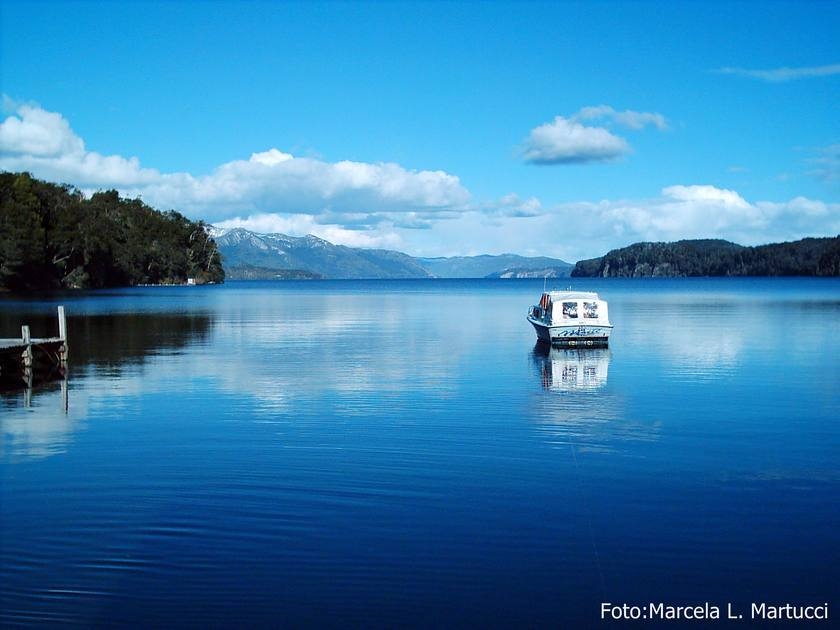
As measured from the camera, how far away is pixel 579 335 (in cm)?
4597

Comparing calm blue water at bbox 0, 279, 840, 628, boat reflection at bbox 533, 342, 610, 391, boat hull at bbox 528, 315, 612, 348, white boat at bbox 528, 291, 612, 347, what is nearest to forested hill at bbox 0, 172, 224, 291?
white boat at bbox 528, 291, 612, 347

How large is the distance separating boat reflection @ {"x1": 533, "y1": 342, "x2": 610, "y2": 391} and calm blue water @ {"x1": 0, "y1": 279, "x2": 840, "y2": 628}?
358 mm

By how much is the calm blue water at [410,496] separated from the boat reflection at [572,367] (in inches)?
14.1

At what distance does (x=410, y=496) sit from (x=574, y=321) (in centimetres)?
3268

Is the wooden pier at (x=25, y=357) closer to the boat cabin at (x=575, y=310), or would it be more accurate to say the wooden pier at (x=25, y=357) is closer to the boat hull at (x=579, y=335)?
the boat hull at (x=579, y=335)

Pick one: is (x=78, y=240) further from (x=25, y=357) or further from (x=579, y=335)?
(x=579, y=335)

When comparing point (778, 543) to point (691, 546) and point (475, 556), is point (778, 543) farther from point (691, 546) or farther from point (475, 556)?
point (475, 556)

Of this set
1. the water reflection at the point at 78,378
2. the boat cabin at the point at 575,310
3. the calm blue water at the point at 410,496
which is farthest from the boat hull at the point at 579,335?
the water reflection at the point at 78,378

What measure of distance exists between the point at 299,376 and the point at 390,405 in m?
8.22

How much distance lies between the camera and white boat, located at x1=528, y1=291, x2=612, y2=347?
4597cm

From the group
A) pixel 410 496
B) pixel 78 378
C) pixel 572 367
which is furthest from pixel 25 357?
pixel 410 496

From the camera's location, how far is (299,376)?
110ft

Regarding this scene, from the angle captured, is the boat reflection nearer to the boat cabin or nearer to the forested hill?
the boat cabin

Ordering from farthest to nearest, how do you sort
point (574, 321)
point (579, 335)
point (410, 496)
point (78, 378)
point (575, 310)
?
point (575, 310) < point (574, 321) < point (579, 335) < point (78, 378) < point (410, 496)
